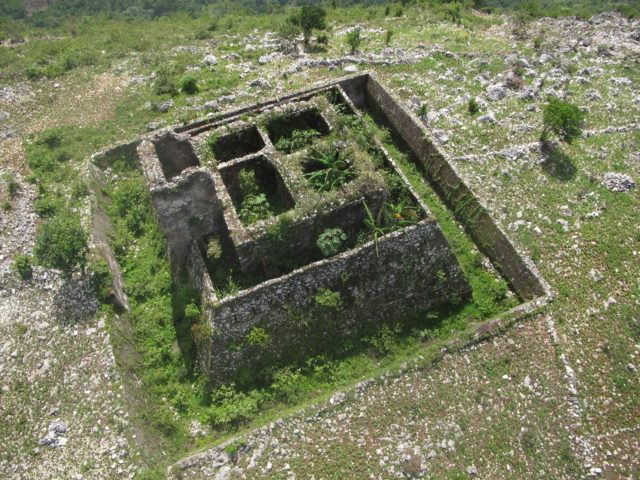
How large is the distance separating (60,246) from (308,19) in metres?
16.6

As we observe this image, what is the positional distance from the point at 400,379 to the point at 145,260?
26.6 feet

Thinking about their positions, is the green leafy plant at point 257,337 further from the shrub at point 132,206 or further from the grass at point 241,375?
the shrub at point 132,206

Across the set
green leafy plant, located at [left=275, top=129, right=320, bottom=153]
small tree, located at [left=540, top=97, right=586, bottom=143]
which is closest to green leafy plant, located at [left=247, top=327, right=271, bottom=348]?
green leafy plant, located at [left=275, top=129, right=320, bottom=153]

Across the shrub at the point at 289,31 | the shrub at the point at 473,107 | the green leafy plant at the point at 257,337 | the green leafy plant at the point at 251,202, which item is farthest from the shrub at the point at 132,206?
the shrub at the point at 473,107

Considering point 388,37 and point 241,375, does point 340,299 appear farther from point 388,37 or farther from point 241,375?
point 388,37

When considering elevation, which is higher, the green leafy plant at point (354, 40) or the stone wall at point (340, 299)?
the green leafy plant at point (354, 40)

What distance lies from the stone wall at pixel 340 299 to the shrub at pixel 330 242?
0.34 metres

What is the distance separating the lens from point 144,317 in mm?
11422

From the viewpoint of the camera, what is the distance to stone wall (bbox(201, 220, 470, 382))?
9820mm

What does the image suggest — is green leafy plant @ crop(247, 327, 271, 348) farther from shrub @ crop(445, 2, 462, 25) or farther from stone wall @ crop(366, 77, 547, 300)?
shrub @ crop(445, 2, 462, 25)

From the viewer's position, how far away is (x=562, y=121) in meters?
14.2

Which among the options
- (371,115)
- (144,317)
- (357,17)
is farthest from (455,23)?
(144,317)

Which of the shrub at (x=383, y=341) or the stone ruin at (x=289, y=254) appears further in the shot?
the shrub at (x=383, y=341)

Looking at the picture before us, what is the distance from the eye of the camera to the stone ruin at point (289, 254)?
1000 centimetres
